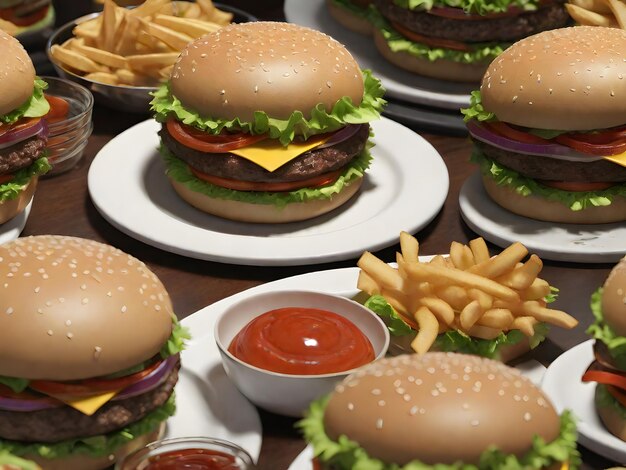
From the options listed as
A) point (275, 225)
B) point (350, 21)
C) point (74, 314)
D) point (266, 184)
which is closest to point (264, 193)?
point (266, 184)

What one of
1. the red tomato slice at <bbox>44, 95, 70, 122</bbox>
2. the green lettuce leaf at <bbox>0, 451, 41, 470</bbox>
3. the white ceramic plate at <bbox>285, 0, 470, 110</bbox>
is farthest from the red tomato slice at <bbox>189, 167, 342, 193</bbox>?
the green lettuce leaf at <bbox>0, 451, 41, 470</bbox>

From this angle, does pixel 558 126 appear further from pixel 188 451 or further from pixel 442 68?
pixel 188 451

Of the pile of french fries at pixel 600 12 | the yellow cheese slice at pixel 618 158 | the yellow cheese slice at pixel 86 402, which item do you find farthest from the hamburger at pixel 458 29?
the yellow cheese slice at pixel 86 402

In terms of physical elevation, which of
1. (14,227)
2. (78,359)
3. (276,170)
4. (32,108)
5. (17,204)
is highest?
(78,359)

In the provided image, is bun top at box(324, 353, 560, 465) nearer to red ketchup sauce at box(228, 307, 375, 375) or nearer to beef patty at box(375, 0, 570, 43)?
red ketchup sauce at box(228, 307, 375, 375)

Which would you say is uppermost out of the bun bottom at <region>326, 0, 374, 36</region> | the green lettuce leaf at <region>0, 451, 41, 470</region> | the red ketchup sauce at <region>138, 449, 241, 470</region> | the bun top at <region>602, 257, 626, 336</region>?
the bun top at <region>602, 257, 626, 336</region>

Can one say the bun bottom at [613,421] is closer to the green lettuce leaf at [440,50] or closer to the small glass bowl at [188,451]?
the small glass bowl at [188,451]

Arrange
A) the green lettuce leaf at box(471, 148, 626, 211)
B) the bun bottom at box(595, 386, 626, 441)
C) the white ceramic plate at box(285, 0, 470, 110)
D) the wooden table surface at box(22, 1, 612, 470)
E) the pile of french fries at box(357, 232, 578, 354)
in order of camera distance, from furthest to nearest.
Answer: the white ceramic plate at box(285, 0, 470, 110), the green lettuce leaf at box(471, 148, 626, 211), the wooden table surface at box(22, 1, 612, 470), the pile of french fries at box(357, 232, 578, 354), the bun bottom at box(595, 386, 626, 441)
